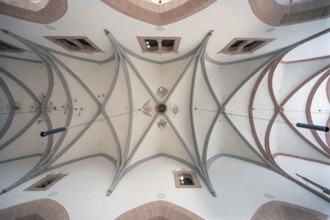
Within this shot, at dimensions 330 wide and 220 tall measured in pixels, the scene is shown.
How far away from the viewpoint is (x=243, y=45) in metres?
7.63

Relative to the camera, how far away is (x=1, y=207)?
6.21 m

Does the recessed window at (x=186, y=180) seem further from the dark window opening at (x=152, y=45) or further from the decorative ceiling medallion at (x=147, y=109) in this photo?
the dark window opening at (x=152, y=45)

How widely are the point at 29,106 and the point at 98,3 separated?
889 cm

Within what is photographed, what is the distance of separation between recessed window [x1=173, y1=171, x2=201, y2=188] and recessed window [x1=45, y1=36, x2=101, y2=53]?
7.50 meters

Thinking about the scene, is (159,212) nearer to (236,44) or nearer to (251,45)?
(236,44)

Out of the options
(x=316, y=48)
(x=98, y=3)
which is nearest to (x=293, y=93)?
(x=316, y=48)

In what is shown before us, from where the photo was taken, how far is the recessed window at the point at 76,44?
719cm

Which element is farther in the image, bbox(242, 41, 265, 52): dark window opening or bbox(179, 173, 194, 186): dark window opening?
bbox(179, 173, 194, 186): dark window opening

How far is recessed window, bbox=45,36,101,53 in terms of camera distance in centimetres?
719

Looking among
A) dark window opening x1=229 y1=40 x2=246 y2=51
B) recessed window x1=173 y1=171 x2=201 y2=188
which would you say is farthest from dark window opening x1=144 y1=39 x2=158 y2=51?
recessed window x1=173 y1=171 x2=201 y2=188

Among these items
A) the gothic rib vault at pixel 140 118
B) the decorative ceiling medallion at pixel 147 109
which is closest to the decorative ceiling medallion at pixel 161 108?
the gothic rib vault at pixel 140 118

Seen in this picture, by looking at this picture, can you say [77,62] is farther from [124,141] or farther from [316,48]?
[316,48]

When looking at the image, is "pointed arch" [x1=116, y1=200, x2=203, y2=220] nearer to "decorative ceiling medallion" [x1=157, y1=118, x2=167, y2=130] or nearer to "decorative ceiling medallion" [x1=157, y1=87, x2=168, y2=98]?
"decorative ceiling medallion" [x1=157, y1=118, x2=167, y2=130]

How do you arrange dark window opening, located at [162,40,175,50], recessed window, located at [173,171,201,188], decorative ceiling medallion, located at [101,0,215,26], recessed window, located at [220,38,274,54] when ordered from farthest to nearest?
dark window opening, located at [162,40,175,50] → recessed window, located at [173,171,201,188] → recessed window, located at [220,38,274,54] → decorative ceiling medallion, located at [101,0,215,26]
